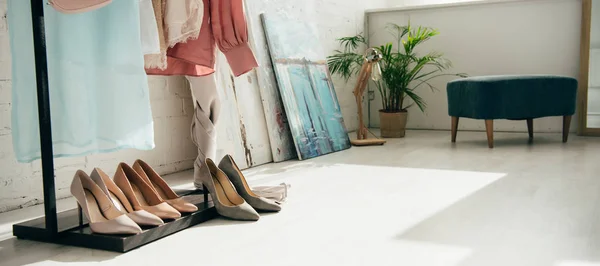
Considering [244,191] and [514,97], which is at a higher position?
[514,97]

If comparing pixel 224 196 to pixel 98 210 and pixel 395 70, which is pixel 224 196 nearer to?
pixel 98 210

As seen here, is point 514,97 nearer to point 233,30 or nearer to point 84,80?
point 233,30

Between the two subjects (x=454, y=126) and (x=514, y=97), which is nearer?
(x=514, y=97)

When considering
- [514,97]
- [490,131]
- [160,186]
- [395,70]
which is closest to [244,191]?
[160,186]

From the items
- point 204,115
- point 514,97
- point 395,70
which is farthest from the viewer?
point 395,70

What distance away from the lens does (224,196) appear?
2461 millimetres

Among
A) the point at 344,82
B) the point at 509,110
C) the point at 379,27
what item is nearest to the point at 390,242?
the point at 509,110

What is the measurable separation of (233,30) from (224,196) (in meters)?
0.78

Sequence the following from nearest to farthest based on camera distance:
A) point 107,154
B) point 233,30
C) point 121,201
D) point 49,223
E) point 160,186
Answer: point 49,223
point 121,201
point 160,186
point 233,30
point 107,154

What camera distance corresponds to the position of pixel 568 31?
201 inches

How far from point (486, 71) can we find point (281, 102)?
240 centimetres

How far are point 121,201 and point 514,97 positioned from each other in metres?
3.21

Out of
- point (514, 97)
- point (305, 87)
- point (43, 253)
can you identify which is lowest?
point (43, 253)

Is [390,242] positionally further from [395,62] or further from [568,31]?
[568,31]
